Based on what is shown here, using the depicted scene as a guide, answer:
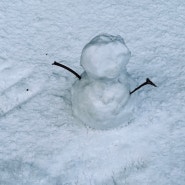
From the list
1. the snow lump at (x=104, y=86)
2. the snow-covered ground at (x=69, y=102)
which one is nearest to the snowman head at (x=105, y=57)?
the snow lump at (x=104, y=86)

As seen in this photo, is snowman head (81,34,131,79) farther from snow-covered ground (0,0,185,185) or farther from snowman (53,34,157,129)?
snow-covered ground (0,0,185,185)

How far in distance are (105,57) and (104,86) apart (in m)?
0.14

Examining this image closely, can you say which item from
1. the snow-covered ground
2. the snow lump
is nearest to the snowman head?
the snow lump

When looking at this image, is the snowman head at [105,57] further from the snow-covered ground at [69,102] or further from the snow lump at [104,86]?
the snow-covered ground at [69,102]

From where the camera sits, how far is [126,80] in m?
1.41

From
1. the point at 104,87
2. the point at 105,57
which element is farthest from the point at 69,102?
the point at 105,57

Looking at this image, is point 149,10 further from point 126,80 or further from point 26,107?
point 26,107

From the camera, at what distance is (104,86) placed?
52.6 inches

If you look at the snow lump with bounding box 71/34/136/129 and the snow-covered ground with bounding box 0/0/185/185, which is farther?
the snow-covered ground with bounding box 0/0/185/185

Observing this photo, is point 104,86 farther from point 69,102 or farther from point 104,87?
point 69,102

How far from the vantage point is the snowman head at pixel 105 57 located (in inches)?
48.8

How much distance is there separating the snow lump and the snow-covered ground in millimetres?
98

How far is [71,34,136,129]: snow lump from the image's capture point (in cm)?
124

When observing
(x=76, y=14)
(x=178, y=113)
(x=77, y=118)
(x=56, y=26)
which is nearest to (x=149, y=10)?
(x=76, y=14)
